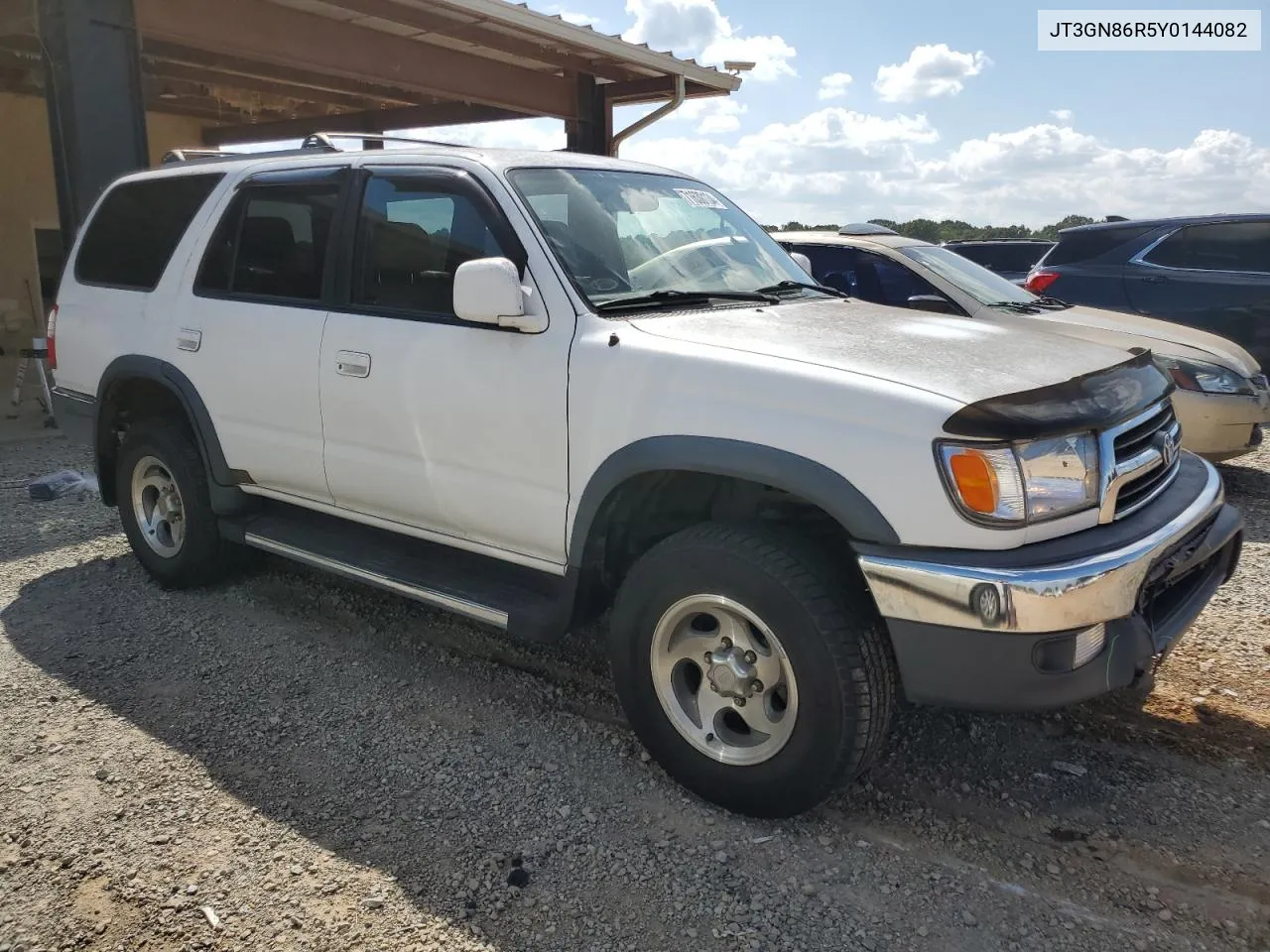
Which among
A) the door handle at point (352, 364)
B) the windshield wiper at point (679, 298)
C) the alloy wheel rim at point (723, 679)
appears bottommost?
the alloy wheel rim at point (723, 679)

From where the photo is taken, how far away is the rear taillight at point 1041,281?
8.73 m

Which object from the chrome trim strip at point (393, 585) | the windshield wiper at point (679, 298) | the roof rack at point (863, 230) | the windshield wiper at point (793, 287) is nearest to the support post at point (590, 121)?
the roof rack at point (863, 230)

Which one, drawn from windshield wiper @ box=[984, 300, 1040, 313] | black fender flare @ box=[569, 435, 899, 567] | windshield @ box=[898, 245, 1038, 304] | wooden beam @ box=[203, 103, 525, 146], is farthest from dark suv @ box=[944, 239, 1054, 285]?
black fender flare @ box=[569, 435, 899, 567]

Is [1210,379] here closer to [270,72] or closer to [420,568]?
[420,568]

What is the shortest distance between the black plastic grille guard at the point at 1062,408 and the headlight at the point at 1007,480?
0.04 metres

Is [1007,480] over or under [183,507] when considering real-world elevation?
over

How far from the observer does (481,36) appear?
981cm

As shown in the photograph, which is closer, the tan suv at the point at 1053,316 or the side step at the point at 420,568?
the side step at the point at 420,568

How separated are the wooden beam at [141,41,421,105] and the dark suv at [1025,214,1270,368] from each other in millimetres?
7175

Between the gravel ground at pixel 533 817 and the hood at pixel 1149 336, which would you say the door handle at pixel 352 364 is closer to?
the gravel ground at pixel 533 817

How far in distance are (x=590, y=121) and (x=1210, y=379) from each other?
779cm

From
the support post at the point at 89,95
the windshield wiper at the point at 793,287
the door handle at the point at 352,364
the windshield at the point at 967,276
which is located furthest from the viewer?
the support post at the point at 89,95

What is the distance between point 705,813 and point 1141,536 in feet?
5.00

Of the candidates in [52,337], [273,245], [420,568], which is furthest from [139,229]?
[420,568]
